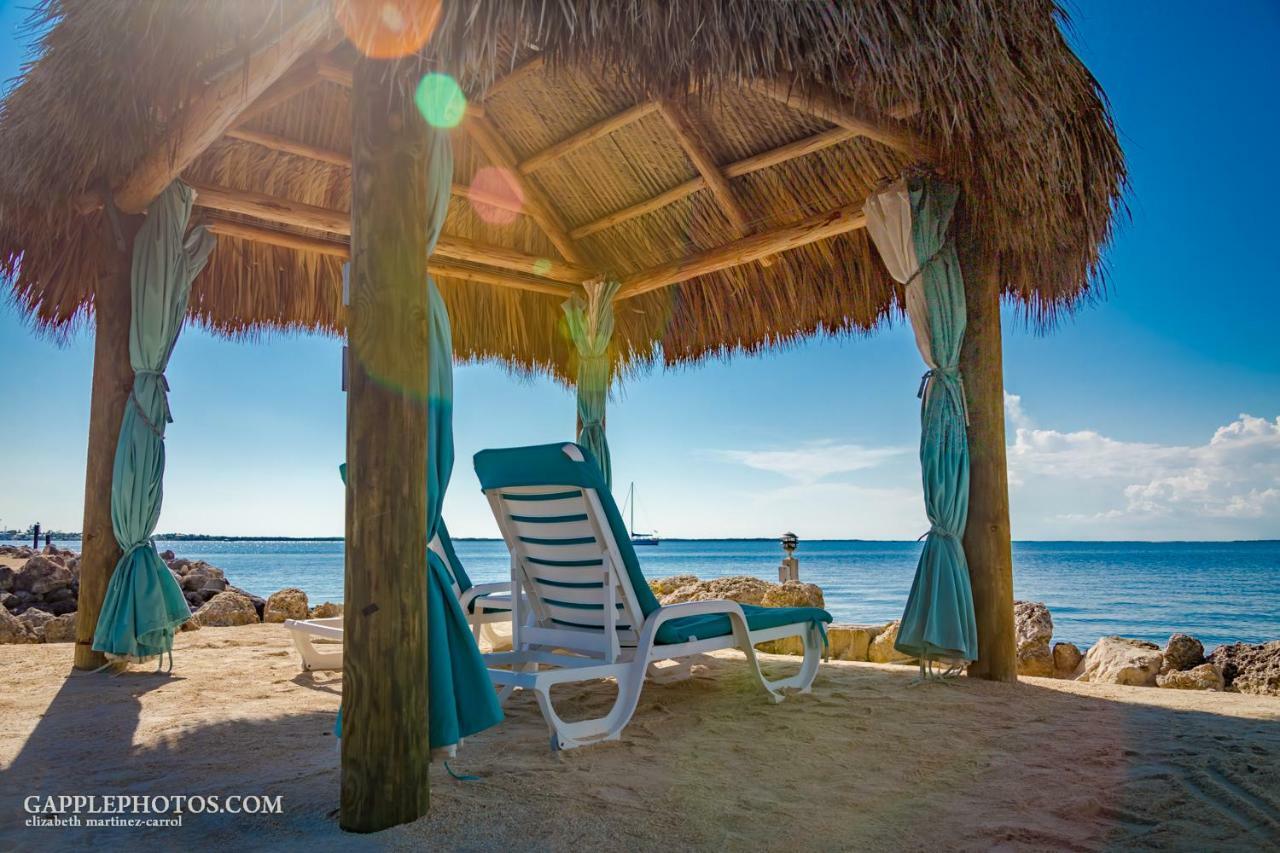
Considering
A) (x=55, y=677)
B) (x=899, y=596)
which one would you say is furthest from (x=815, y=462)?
(x=55, y=677)

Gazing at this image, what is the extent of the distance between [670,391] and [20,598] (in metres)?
20.6

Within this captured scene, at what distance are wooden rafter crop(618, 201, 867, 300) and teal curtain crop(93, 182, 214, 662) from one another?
296cm

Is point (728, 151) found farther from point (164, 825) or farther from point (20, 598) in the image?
point (20, 598)

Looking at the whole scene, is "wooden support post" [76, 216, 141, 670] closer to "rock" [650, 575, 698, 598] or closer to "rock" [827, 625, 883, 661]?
"rock" [827, 625, 883, 661]

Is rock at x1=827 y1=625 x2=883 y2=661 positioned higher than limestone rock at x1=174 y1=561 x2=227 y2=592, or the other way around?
limestone rock at x1=174 y1=561 x2=227 y2=592

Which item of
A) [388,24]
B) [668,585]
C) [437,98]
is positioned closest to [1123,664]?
[668,585]

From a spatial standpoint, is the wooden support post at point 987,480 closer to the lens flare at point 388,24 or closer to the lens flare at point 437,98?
the lens flare at point 437,98

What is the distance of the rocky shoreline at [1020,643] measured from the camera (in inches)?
174

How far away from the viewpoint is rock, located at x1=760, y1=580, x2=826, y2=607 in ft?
20.1

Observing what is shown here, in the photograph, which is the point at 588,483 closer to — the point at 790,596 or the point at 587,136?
the point at 587,136

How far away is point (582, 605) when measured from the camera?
3.14 metres

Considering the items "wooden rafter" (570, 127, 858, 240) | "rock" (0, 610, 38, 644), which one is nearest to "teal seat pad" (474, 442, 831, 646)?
"wooden rafter" (570, 127, 858, 240)

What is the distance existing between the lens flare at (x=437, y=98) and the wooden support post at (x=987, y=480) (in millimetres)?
2675

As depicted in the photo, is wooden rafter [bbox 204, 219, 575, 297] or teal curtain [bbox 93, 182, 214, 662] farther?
wooden rafter [bbox 204, 219, 575, 297]
